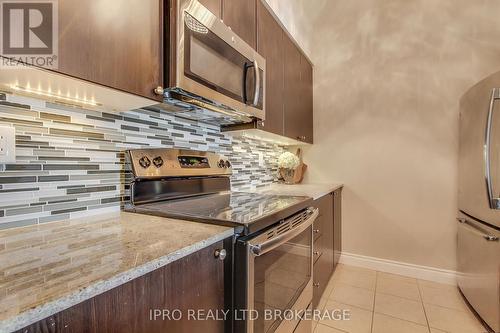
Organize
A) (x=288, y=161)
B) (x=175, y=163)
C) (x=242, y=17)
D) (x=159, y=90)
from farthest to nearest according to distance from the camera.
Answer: (x=288, y=161), (x=242, y=17), (x=175, y=163), (x=159, y=90)

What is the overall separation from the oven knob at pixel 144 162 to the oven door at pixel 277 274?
623mm

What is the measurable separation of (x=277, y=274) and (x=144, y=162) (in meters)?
0.79

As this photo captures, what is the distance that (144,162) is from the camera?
44.9 inches

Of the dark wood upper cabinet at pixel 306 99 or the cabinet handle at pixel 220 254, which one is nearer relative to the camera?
the cabinet handle at pixel 220 254

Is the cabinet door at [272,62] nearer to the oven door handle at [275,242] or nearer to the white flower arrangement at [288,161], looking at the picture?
the white flower arrangement at [288,161]

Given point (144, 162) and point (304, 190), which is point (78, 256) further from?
point (304, 190)

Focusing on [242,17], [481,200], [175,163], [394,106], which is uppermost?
[242,17]

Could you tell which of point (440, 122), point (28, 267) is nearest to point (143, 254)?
point (28, 267)

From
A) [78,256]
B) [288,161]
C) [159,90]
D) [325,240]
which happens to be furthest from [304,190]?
[78,256]

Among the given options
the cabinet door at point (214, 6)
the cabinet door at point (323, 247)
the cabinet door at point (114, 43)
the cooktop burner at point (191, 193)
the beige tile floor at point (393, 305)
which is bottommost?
the beige tile floor at point (393, 305)

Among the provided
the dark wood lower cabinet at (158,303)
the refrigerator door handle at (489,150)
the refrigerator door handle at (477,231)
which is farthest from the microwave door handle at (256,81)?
the refrigerator door handle at (477,231)

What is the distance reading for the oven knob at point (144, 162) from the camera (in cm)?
113

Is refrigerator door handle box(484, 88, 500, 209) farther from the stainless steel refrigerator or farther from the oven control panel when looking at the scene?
the oven control panel

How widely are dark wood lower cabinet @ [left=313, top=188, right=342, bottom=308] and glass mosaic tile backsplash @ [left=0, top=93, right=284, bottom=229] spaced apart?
121cm
